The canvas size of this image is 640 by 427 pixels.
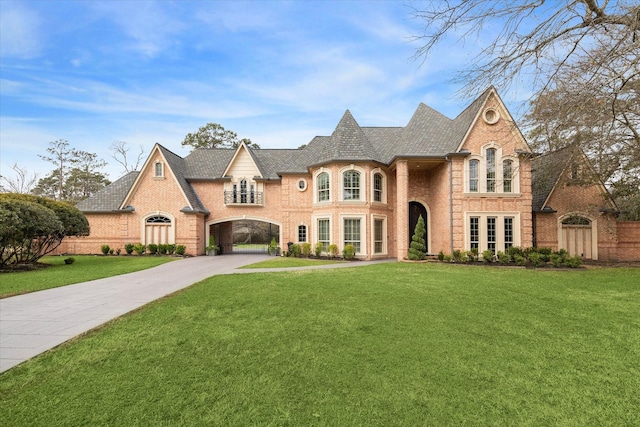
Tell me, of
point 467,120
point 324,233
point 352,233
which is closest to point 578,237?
point 467,120

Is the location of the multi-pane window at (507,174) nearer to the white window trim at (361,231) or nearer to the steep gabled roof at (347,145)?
the steep gabled roof at (347,145)

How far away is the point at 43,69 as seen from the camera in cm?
1503

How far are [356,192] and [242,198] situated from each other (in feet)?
29.0

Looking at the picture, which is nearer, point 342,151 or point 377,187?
point 342,151

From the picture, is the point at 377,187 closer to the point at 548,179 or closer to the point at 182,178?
the point at 548,179

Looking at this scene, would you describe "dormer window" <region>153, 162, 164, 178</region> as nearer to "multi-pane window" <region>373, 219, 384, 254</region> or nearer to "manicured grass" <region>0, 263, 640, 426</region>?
"multi-pane window" <region>373, 219, 384, 254</region>

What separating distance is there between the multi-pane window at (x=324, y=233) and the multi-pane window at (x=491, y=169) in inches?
365

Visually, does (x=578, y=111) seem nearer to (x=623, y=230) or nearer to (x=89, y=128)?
(x=623, y=230)

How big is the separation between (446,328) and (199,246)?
18581 mm

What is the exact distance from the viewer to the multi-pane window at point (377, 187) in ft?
57.7

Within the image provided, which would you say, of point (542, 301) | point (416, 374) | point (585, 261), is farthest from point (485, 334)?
point (585, 261)

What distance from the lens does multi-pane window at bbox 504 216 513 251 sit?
608 inches

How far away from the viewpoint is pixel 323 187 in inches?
714

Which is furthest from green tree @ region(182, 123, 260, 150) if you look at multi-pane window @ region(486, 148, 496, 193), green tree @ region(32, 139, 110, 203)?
multi-pane window @ region(486, 148, 496, 193)
